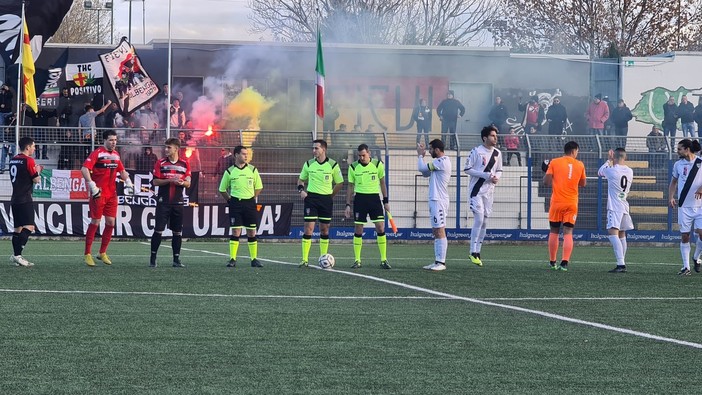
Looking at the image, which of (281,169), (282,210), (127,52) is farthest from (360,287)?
(127,52)

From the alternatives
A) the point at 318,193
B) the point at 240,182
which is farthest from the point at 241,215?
the point at 318,193

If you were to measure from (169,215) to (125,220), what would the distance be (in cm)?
843

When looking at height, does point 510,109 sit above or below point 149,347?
above

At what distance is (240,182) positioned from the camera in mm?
18547

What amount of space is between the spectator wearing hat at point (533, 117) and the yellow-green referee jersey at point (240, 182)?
15.7 m

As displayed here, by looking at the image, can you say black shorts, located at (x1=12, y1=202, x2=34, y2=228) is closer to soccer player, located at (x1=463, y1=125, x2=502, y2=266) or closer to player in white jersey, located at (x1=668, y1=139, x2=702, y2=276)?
soccer player, located at (x1=463, y1=125, x2=502, y2=266)

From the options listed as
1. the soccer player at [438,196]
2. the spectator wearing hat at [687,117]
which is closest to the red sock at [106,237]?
the soccer player at [438,196]

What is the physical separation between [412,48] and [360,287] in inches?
781

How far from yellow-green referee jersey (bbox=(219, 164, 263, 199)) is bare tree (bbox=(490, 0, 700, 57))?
39870mm

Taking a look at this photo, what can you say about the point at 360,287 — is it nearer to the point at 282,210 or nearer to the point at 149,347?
the point at 149,347

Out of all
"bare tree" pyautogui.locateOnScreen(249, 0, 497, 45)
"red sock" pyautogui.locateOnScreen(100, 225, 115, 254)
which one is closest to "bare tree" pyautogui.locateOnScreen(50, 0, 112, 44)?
"bare tree" pyautogui.locateOnScreen(249, 0, 497, 45)

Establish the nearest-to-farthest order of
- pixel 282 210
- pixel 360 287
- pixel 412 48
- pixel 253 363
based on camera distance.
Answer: pixel 253 363, pixel 360 287, pixel 282 210, pixel 412 48

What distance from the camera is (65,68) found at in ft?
104

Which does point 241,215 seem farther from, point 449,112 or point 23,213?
point 449,112
